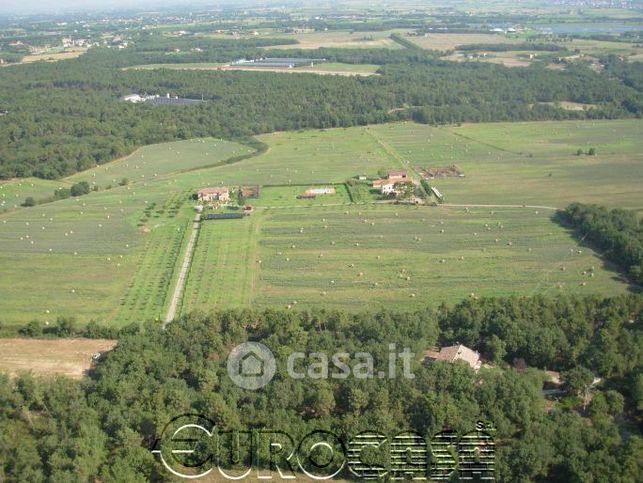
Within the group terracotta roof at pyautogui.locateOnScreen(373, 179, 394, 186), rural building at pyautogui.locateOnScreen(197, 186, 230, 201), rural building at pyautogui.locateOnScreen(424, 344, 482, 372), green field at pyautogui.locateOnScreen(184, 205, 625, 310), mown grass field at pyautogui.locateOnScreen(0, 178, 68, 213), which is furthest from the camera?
mown grass field at pyautogui.locateOnScreen(0, 178, 68, 213)

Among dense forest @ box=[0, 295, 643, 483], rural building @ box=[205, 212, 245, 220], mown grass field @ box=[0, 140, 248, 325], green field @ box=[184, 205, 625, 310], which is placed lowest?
mown grass field @ box=[0, 140, 248, 325]

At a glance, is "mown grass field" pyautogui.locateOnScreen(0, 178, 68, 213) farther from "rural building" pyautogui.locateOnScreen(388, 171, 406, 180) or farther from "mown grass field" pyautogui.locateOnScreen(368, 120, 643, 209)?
"mown grass field" pyautogui.locateOnScreen(368, 120, 643, 209)

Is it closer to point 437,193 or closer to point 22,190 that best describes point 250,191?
point 437,193

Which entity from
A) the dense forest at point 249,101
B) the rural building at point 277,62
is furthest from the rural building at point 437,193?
the rural building at point 277,62

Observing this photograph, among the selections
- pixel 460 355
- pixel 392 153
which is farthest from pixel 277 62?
pixel 460 355

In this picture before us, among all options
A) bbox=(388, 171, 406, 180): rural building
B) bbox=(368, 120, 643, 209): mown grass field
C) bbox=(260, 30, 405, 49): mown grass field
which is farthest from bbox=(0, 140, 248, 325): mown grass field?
bbox=(260, 30, 405, 49): mown grass field

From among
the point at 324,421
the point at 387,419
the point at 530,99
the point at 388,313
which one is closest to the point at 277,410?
the point at 324,421

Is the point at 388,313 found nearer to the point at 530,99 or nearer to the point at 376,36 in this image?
the point at 530,99
